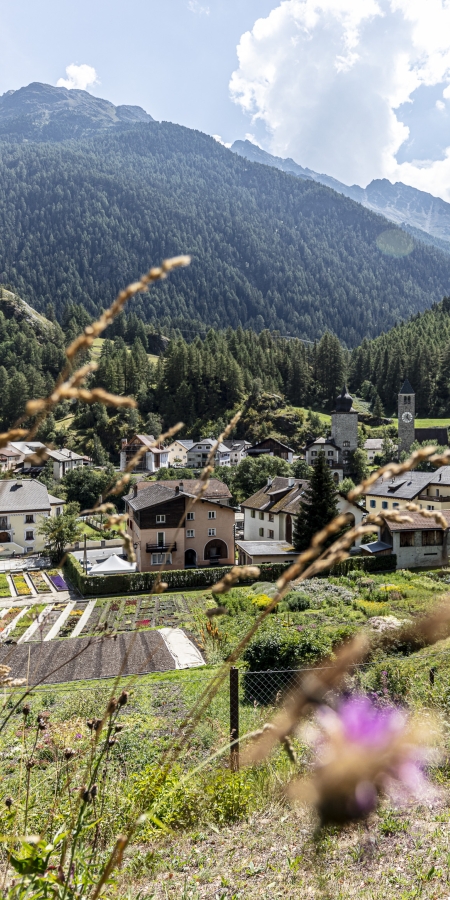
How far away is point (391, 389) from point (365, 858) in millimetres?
104171

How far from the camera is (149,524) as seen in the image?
34969 mm

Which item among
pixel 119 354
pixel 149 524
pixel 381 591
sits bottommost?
pixel 381 591

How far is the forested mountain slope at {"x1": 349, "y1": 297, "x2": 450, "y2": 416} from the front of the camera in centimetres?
9931

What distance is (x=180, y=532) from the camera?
118ft

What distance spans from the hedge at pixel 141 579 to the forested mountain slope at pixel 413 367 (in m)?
75.3

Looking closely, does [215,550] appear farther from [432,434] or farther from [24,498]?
[432,434]

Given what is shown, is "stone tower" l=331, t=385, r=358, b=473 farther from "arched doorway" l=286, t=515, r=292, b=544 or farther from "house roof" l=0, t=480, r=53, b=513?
"house roof" l=0, t=480, r=53, b=513

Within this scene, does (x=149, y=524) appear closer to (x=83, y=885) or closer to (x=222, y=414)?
(x=83, y=885)

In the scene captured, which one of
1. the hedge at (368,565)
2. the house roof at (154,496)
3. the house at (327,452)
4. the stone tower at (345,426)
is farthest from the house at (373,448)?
the hedge at (368,565)

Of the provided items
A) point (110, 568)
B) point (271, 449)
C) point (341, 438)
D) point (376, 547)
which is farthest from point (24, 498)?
point (341, 438)

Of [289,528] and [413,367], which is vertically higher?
[413,367]

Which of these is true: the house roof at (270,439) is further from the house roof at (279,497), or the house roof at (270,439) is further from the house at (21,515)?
the house at (21,515)

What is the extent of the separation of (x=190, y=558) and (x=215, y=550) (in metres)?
1.79

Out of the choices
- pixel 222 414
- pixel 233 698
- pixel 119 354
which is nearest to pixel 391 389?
pixel 222 414
